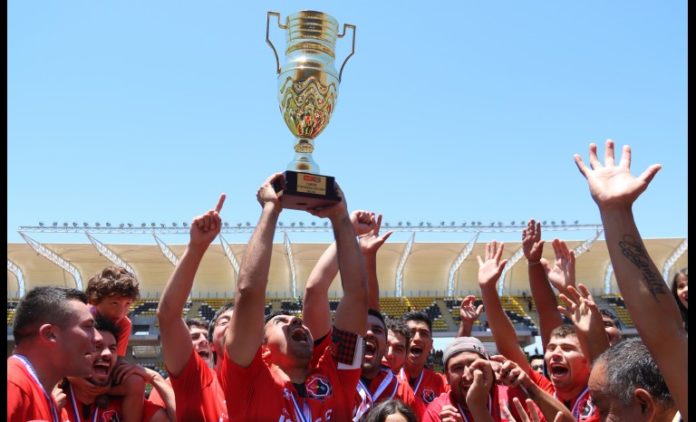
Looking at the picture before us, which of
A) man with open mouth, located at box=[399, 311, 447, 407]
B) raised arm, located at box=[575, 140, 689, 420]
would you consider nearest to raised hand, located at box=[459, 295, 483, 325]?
man with open mouth, located at box=[399, 311, 447, 407]

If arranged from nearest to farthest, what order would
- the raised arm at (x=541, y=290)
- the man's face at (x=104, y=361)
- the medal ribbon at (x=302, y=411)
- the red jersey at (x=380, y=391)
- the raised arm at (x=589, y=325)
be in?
the medal ribbon at (x=302, y=411) → the raised arm at (x=589, y=325) → the man's face at (x=104, y=361) → the red jersey at (x=380, y=391) → the raised arm at (x=541, y=290)

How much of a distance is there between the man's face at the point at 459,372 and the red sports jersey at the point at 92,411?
1.88 m

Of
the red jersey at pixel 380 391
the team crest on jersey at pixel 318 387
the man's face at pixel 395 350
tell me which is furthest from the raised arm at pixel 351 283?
the man's face at pixel 395 350

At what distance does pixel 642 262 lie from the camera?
2.63 metres

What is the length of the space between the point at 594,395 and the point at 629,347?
230 millimetres

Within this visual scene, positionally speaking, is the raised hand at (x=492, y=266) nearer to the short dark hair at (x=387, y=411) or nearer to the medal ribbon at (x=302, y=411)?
the short dark hair at (x=387, y=411)

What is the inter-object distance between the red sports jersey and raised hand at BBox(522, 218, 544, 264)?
293 centimetres

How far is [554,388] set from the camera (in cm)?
511

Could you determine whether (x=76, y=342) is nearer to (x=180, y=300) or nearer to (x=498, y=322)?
(x=180, y=300)

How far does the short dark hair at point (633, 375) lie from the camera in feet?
9.34

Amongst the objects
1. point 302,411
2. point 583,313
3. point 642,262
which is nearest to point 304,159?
point 302,411

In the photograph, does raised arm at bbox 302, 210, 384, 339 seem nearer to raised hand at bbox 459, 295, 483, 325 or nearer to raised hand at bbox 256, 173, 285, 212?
raised hand at bbox 256, 173, 285, 212

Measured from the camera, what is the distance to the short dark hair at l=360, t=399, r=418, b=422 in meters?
4.35

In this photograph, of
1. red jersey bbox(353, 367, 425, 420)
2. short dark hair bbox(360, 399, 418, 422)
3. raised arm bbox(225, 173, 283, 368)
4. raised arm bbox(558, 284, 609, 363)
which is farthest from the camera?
red jersey bbox(353, 367, 425, 420)
